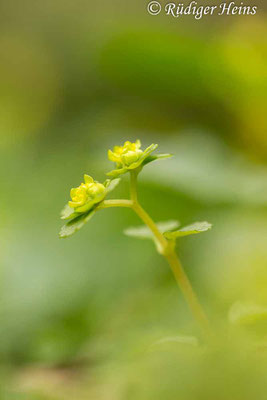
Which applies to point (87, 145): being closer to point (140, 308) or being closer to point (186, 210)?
point (186, 210)

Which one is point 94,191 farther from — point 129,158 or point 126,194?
point 126,194

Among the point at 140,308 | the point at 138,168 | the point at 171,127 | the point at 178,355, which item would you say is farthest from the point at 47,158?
the point at 178,355
